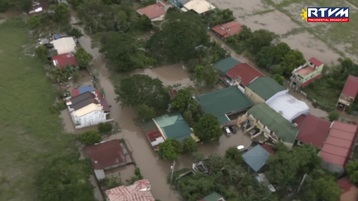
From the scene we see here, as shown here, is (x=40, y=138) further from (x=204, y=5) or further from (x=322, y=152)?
(x=204, y=5)

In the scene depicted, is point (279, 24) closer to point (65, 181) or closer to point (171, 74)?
point (171, 74)

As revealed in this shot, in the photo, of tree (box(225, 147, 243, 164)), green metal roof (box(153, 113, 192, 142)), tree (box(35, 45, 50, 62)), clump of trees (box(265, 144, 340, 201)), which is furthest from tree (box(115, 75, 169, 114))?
clump of trees (box(265, 144, 340, 201))

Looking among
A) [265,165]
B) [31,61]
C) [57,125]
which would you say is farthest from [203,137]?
[31,61]

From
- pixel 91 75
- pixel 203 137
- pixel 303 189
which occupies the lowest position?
pixel 303 189

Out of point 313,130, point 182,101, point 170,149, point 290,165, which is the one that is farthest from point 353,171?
point 182,101

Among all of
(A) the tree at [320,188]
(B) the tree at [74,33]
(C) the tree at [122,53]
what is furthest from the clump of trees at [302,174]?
(B) the tree at [74,33]
